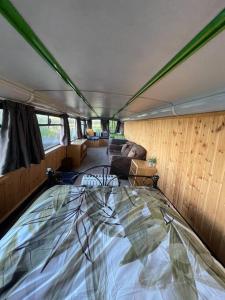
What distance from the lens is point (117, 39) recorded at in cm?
78

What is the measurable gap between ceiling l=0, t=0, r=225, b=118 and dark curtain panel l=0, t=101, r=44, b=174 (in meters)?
1.06

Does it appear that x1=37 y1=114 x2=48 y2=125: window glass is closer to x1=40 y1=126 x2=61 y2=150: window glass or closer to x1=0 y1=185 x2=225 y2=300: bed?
x1=40 y1=126 x2=61 y2=150: window glass

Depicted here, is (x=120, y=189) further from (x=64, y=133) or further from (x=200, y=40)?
(x=64, y=133)

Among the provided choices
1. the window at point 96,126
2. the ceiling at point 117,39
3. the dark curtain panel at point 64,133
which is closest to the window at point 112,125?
the window at point 96,126

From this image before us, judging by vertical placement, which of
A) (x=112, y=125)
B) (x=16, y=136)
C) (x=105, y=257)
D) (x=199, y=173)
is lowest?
(x=105, y=257)

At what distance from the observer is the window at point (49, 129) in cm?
389

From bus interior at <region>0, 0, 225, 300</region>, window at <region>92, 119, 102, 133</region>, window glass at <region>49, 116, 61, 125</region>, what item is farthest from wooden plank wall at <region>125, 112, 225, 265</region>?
window at <region>92, 119, 102, 133</region>

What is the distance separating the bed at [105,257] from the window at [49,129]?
2.90 m

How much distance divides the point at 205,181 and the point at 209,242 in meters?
0.70

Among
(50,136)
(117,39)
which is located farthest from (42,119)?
(117,39)

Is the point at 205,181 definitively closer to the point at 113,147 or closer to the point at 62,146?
the point at 62,146

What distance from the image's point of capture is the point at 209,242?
178 cm

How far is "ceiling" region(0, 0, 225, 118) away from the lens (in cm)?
57

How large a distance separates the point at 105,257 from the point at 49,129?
4.10 metres
